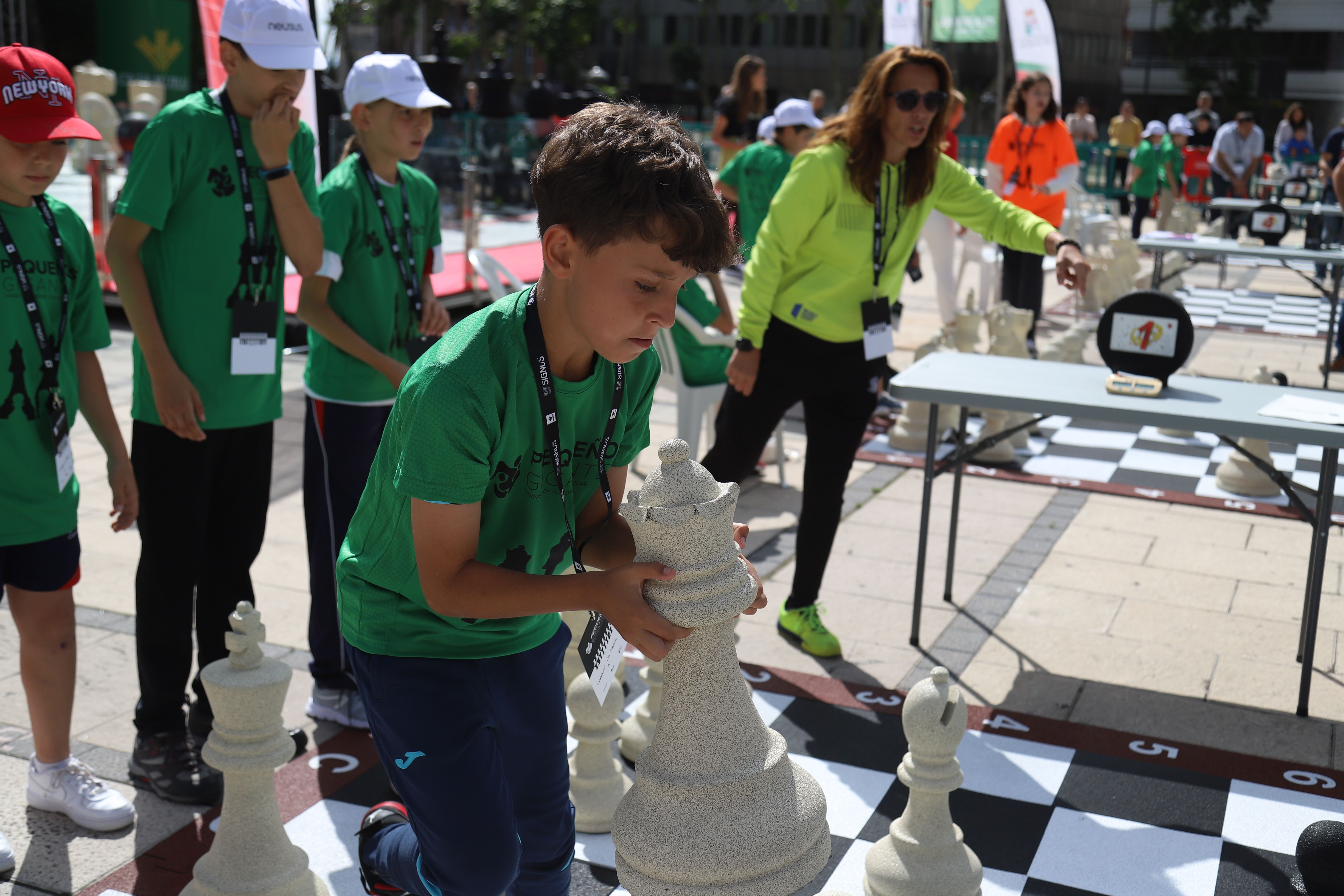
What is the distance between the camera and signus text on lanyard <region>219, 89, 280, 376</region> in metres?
2.80

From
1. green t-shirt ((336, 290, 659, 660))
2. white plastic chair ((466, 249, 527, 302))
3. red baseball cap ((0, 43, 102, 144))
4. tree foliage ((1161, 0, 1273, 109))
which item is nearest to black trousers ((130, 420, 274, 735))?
red baseball cap ((0, 43, 102, 144))

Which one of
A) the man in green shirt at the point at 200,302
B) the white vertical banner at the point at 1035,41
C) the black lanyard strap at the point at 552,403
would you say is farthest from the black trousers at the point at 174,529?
the white vertical banner at the point at 1035,41

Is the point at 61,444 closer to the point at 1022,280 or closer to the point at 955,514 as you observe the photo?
the point at 955,514

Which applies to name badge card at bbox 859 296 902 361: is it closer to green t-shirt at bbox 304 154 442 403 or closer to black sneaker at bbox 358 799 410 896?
green t-shirt at bbox 304 154 442 403

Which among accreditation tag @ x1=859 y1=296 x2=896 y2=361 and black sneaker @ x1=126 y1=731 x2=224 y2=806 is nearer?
black sneaker @ x1=126 y1=731 x2=224 y2=806

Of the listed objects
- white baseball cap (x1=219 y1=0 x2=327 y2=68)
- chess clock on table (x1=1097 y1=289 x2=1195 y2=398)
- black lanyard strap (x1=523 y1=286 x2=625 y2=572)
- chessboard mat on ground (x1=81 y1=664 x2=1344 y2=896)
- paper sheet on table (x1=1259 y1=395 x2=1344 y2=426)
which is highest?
white baseball cap (x1=219 y1=0 x2=327 y2=68)

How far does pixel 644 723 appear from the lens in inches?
121

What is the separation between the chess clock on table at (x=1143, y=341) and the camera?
3590 millimetres

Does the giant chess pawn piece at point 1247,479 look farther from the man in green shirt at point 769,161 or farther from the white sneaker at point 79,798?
the white sneaker at point 79,798

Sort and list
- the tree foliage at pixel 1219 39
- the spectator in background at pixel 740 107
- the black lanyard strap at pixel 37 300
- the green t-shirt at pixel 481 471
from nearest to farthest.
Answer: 1. the green t-shirt at pixel 481 471
2. the black lanyard strap at pixel 37 300
3. the spectator in background at pixel 740 107
4. the tree foliage at pixel 1219 39

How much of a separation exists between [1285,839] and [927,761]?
993mm

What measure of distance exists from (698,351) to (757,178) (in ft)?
4.57

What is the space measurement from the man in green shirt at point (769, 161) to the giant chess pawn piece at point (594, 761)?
3.48 meters

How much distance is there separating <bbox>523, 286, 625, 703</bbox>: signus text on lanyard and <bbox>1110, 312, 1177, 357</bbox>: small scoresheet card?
2.39 metres
